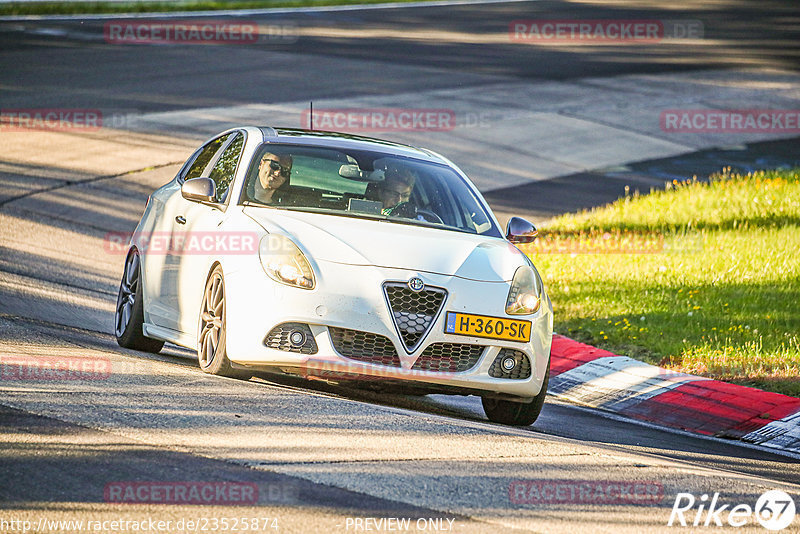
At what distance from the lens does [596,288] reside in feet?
42.7

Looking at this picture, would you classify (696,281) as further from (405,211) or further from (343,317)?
(343,317)

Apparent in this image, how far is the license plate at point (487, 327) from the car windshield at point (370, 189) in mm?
1065

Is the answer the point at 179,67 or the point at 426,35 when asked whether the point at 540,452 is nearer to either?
the point at 179,67

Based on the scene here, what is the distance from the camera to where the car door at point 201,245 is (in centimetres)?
801

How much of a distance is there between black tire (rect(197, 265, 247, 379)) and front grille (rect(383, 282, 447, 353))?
3.33 feet

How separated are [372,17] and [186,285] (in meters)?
32.0

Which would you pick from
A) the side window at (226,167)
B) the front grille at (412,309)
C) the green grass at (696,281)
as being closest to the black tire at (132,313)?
the side window at (226,167)

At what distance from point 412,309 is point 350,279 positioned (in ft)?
1.30

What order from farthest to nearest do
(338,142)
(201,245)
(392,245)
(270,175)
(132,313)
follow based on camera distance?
1. (132,313)
2. (338,142)
3. (270,175)
4. (201,245)
5. (392,245)

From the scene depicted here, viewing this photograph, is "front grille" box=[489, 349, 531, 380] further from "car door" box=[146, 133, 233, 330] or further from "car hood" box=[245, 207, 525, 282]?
"car door" box=[146, 133, 233, 330]

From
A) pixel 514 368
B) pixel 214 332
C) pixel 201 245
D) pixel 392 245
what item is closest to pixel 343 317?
pixel 392 245

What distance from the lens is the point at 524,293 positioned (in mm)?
7730

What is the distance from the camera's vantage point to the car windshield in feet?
27.5

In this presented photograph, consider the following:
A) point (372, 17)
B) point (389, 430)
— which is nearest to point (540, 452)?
point (389, 430)
